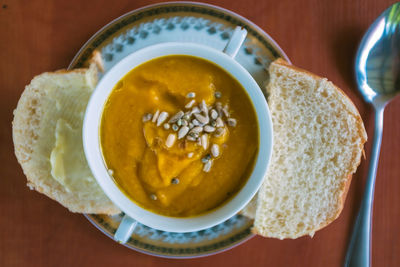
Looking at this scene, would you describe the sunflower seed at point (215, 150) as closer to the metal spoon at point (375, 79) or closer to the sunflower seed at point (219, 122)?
the sunflower seed at point (219, 122)

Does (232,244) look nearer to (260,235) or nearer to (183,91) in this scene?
(260,235)

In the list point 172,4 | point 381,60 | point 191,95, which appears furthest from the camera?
point 381,60

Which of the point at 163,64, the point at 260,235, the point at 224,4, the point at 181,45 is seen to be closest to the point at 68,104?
the point at 163,64

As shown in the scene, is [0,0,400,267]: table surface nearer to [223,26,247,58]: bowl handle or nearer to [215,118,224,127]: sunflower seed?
[223,26,247,58]: bowl handle

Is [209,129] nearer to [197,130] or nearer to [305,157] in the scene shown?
[197,130]

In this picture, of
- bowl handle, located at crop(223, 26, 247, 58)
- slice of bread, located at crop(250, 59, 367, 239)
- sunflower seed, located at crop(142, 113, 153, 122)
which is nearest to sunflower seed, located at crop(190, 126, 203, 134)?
sunflower seed, located at crop(142, 113, 153, 122)

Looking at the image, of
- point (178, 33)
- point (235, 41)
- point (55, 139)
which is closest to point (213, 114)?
point (235, 41)

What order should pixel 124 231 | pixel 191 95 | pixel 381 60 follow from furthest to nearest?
pixel 381 60 → pixel 124 231 → pixel 191 95
